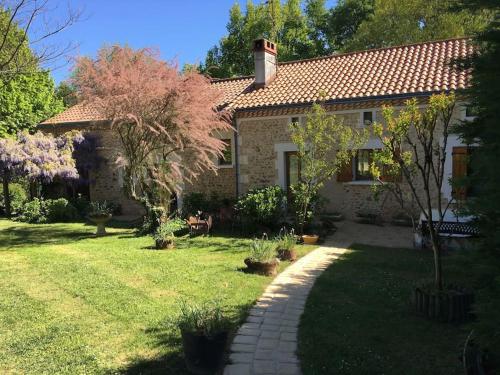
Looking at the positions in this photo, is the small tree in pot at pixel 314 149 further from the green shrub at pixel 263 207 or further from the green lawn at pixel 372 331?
the green lawn at pixel 372 331

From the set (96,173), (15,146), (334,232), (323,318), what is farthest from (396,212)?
(15,146)

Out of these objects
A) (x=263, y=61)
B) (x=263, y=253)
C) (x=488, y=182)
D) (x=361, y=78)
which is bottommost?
(x=263, y=253)

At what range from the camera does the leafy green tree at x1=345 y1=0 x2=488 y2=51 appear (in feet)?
73.9

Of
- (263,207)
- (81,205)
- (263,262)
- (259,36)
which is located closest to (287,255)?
(263,262)

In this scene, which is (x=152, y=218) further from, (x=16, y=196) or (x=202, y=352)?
(x=16, y=196)

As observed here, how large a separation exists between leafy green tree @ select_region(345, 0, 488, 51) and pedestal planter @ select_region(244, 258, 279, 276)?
20.2 metres

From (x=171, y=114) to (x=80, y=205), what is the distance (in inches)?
309

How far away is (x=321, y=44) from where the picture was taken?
31.7 m

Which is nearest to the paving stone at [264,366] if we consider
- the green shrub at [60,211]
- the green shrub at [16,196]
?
the green shrub at [60,211]

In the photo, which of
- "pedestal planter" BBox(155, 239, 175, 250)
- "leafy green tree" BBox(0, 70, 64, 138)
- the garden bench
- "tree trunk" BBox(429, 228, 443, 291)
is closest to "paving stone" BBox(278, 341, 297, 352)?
"tree trunk" BBox(429, 228, 443, 291)

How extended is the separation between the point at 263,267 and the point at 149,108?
6.04m

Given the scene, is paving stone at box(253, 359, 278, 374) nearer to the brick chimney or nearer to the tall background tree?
the brick chimney

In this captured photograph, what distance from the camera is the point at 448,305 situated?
548cm

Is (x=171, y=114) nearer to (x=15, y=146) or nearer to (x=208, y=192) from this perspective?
(x=208, y=192)
